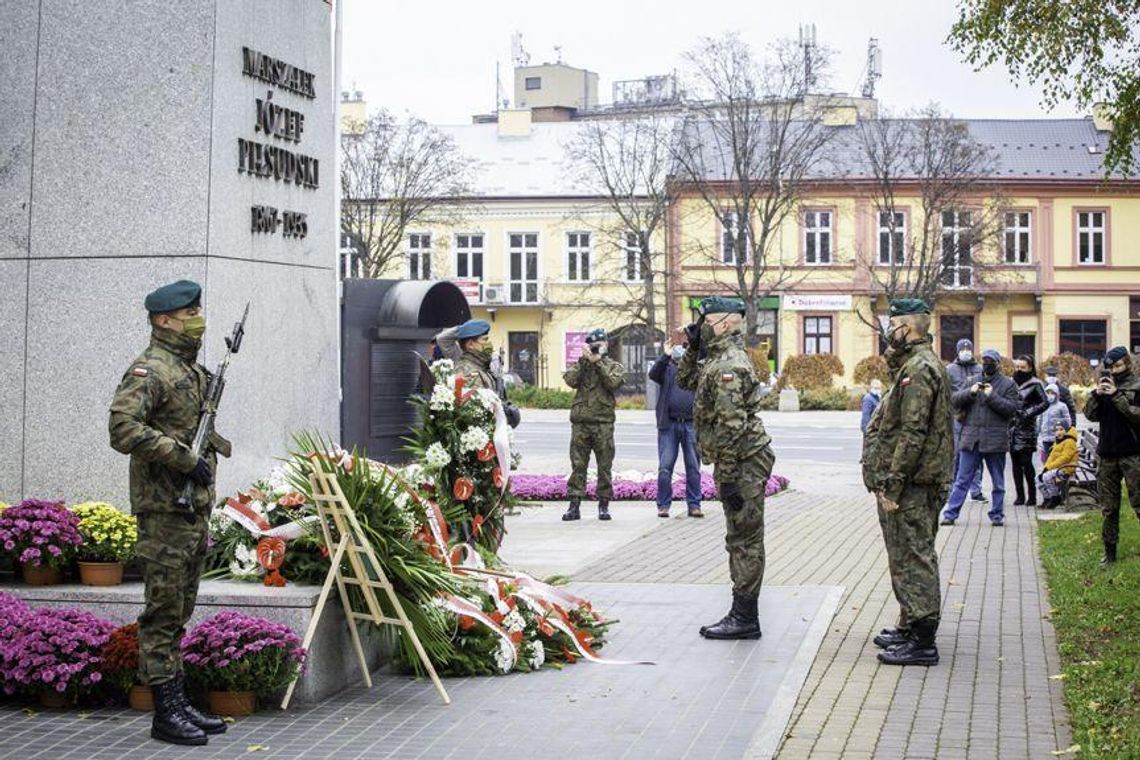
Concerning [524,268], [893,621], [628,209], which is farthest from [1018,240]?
[893,621]

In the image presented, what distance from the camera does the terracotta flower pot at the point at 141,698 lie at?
785 cm

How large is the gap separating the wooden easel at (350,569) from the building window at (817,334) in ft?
166

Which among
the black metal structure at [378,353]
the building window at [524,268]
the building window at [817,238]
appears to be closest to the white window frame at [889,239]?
the building window at [817,238]

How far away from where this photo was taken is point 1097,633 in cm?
996

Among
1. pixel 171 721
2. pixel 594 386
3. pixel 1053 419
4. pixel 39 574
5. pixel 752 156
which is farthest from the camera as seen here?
pixel 752 156

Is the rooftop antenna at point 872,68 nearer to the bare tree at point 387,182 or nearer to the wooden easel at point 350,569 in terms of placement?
the bare tree at point 387,182

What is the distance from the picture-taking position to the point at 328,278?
10961 mm

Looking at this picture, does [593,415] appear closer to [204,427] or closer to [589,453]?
[589,453]

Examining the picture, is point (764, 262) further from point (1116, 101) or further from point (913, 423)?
point (913, 423)

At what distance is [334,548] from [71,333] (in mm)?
2516

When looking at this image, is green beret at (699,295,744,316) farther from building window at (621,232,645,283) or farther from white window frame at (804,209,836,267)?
white window frame at (804,209,836,267)

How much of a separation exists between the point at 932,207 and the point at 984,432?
3782 centimetres

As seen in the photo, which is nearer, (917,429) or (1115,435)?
(917,429)

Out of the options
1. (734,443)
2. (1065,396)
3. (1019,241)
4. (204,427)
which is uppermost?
(1019,241)
